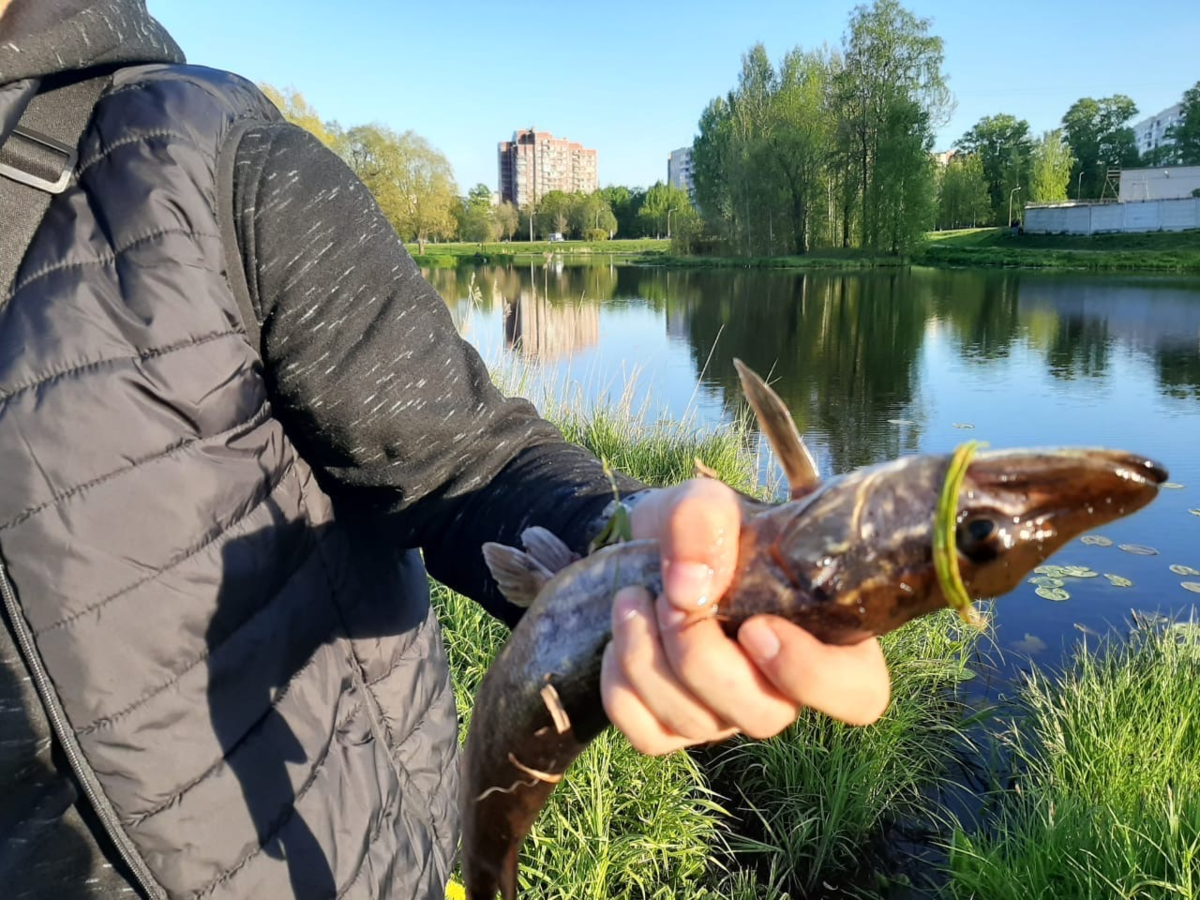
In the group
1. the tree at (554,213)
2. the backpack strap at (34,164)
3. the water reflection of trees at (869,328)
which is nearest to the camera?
the backpack strap at (34,164)

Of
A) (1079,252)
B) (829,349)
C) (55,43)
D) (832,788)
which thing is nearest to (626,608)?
(55,43)

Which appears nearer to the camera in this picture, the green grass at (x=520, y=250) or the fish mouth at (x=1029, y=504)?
the fish mouth at (x=1029, y=504)

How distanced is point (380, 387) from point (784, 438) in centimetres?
80

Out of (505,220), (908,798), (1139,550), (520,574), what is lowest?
(908,798)

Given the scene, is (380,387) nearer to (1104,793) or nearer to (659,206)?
(1104,793)

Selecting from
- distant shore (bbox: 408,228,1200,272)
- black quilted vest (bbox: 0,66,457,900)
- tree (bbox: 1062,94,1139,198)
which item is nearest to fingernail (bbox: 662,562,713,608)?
black quilted vest (bbox: 0,66,457,900)

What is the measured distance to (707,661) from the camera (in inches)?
47.4

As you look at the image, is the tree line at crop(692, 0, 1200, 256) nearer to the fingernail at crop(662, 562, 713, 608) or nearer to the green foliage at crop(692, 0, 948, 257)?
the green foliage at crop(692, 0, 948, 257)

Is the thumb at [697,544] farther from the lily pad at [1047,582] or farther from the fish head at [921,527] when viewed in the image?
the lily pad at [1047,582]

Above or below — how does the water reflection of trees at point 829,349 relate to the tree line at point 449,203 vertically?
below

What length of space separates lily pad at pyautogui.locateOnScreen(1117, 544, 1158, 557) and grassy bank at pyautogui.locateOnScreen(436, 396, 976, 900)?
144 inches

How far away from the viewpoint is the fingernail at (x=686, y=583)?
126 centimetres

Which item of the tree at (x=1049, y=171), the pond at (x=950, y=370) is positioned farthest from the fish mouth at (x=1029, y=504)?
the tree at (x=1049, y=171)

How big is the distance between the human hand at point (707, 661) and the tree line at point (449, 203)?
1681 centimetres
